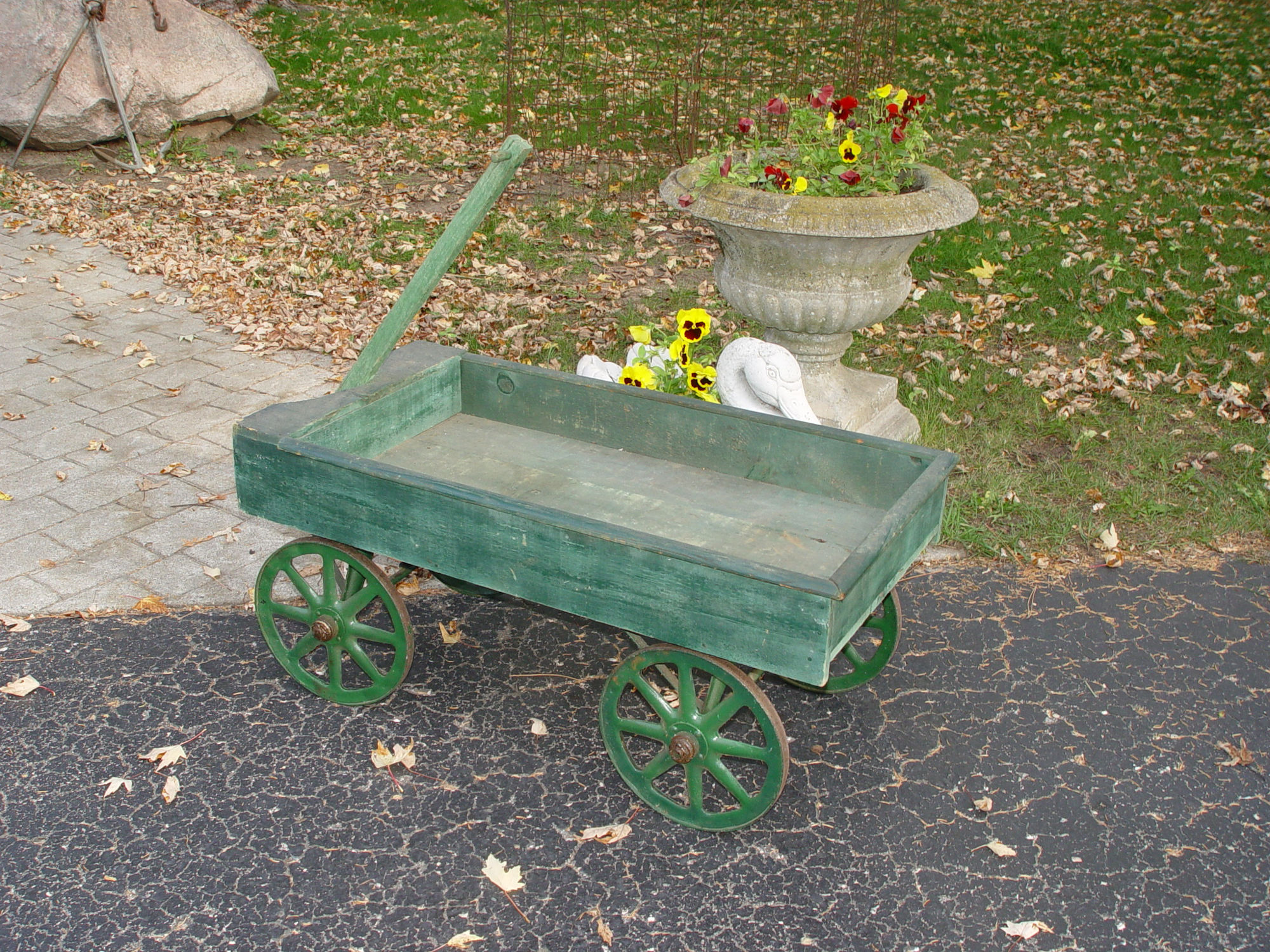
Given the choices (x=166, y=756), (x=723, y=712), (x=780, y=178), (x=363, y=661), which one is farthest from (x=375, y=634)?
(x=780, y=178)

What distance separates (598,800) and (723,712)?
55cm

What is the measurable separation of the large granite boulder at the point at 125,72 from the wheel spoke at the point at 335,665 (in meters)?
7.79

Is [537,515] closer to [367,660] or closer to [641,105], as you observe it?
[367,660]

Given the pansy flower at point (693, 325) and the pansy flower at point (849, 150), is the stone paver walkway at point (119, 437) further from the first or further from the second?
the pansy flower at point (849, 150)

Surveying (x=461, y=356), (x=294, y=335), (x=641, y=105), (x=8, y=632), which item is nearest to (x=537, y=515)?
(x=461, y=356)

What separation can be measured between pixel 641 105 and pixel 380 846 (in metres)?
8.71

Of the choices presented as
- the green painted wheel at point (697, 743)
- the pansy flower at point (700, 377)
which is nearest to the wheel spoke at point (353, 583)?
the green painted wheel at point (697, 743)

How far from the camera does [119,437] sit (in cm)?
554

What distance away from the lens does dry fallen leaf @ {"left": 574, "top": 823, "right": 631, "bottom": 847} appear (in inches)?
128

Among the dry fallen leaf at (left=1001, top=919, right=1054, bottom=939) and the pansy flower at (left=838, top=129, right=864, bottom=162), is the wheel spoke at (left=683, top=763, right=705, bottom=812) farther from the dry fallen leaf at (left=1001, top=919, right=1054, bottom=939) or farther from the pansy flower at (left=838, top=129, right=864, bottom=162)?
the pansy flower at (left=838, top=129, right=864, bottom=162)

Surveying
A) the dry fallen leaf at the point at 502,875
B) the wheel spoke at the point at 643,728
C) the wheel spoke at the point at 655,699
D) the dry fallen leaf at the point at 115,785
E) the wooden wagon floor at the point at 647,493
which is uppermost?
the wooden wagon floor at the point at 647,493

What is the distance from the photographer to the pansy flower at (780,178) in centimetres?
473

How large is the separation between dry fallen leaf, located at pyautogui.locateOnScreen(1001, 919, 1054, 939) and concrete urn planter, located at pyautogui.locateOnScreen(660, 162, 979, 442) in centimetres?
250

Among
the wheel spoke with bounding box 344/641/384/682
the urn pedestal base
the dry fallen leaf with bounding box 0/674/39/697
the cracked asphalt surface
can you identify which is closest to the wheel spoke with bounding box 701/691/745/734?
the cracked asphalt surface
